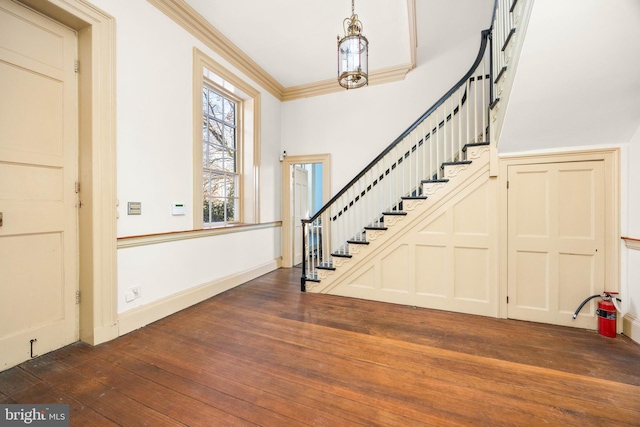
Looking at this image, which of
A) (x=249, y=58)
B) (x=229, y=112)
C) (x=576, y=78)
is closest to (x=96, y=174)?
(x=229, y=112)

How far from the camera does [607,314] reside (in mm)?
2273

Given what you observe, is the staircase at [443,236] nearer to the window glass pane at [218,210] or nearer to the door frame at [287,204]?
the door frame at [287,204]

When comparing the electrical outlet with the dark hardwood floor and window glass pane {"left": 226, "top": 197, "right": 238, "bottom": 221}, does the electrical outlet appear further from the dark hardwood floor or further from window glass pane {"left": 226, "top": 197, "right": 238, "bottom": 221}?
window glass pane {"left": 226, "top": 197, "right": 238, "bottom": 221}

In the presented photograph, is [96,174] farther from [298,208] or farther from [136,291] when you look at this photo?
[298,208]

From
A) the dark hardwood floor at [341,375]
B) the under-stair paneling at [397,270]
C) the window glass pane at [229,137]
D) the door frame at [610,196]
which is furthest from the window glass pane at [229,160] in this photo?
the door frame at [610,196]

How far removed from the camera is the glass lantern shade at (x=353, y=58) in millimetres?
2160

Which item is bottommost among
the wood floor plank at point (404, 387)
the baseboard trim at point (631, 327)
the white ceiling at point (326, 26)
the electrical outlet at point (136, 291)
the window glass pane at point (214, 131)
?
the wood floor plank at point (404, 387)

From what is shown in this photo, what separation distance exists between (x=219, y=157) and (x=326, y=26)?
235 centimetres

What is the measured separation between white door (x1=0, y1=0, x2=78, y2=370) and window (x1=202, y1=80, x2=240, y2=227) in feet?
4.79

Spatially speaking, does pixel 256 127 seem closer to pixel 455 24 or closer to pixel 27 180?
pixel 27 180

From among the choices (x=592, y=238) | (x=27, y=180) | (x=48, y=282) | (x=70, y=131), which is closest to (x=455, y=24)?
(x=592, y=238)

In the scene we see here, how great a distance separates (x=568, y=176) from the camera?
2.50 meters

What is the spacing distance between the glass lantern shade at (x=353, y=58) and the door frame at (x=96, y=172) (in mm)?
2043

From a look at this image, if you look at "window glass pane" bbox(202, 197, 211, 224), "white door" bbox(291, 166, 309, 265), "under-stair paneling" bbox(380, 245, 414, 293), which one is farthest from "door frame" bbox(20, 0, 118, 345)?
"white door" bbox(291, 166, 309, 265)
